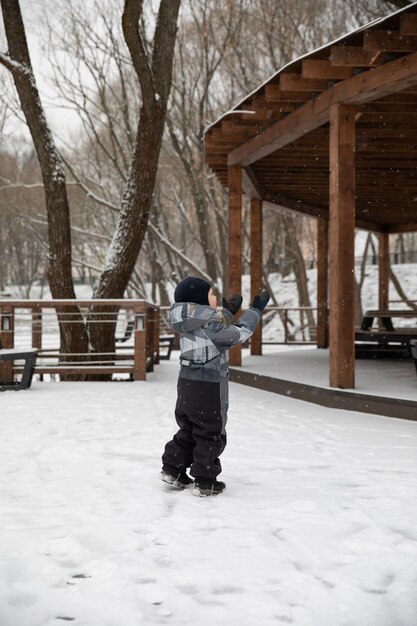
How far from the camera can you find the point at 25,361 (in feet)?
28.1

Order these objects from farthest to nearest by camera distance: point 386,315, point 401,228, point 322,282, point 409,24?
1. point 401,228
2. point 322,282
3. point 386,315
4. point 409,24

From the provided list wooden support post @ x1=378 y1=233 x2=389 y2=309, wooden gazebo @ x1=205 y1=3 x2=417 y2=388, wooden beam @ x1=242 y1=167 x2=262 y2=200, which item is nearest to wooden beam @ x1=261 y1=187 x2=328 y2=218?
wooden gazebo @ x1=205 y1=3 x2=417 y2=388

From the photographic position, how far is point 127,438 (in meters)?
5.39

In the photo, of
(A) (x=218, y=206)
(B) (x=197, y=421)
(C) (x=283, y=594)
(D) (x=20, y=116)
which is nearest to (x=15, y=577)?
(C) (x=283, y=594)

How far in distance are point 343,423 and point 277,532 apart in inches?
123

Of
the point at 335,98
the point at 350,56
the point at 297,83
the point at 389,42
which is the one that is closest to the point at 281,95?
the point at 297,83

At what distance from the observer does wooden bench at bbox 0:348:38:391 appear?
8153 mm

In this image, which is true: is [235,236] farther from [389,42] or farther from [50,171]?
[389,42]

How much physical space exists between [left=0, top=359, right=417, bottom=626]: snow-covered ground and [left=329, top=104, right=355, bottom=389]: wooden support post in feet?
4.76

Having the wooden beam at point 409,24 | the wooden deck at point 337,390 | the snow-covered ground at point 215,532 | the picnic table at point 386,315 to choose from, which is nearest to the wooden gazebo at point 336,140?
the wooden beam at point 409,24

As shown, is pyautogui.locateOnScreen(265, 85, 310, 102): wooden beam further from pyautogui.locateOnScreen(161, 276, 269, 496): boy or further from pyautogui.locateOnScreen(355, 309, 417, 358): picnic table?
pyautogui.locateOnScreen(355, 309, 417, 358): picnic table

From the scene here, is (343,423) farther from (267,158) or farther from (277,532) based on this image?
(267,158)

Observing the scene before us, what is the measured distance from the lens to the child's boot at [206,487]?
3723 millimetres

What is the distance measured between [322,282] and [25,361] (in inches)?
295
